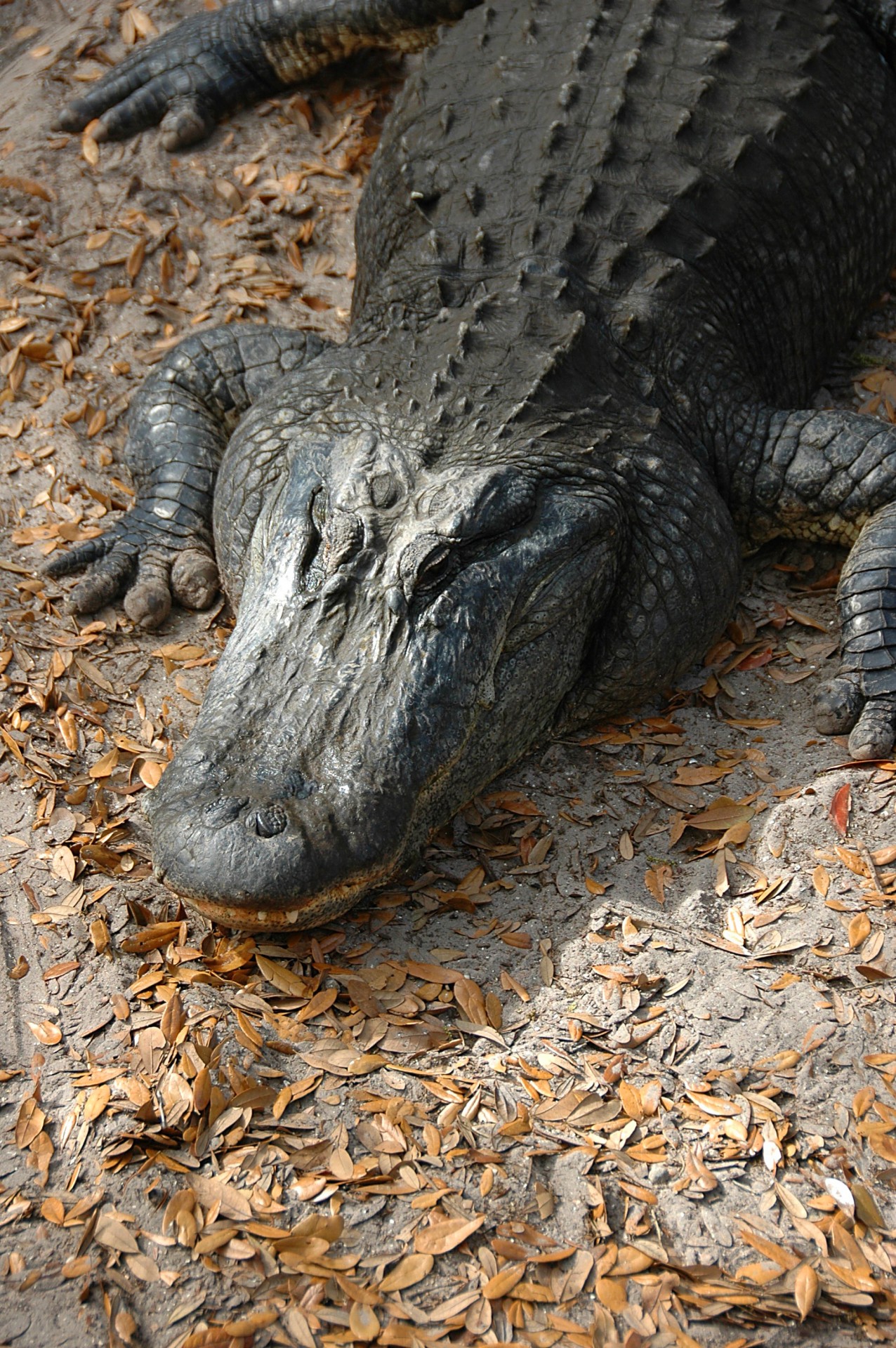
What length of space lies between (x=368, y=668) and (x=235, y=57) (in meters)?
4.38

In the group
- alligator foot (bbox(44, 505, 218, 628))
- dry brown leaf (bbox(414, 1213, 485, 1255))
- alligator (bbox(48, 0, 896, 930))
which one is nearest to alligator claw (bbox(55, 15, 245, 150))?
alligator (bbox(48, 0, 896, 930))

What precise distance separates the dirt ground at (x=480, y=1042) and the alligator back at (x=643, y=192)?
109 cm

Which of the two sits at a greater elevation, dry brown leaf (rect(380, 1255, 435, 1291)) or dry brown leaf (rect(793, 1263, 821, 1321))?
dry brown leaf (rect(380, 1255, 435, 1291))

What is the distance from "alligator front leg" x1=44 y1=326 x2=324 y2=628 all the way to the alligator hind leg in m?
1.91

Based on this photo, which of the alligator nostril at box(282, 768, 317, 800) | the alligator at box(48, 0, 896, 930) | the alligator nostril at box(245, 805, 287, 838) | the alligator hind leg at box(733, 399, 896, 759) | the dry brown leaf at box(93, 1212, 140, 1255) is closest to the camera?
the dry brown leaf at box(93, 1212, 140, 1255)

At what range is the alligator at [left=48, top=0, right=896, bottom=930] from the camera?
9.92ft

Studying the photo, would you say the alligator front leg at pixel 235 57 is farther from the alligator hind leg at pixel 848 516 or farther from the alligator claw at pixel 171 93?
the alligator hind leg at pixel 848 516

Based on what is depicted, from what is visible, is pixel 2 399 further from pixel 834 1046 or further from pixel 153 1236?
pixel 834 1046

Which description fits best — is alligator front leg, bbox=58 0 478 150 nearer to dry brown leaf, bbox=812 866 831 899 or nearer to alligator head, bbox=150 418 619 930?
alligator head, bbox=150 418 619 930

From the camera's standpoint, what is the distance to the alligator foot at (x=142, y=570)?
4.16 meters

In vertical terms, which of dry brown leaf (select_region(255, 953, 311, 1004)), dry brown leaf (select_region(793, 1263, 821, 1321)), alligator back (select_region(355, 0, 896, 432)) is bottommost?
dry brown leaf (select_region(793, 1263, 821, 1321))

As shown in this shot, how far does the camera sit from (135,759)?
3680mm

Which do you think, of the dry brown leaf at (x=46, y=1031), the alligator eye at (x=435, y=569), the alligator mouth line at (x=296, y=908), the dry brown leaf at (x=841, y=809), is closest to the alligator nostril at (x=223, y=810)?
the alligator mouth line at (x=296, y=908)

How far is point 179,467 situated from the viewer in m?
4.49
